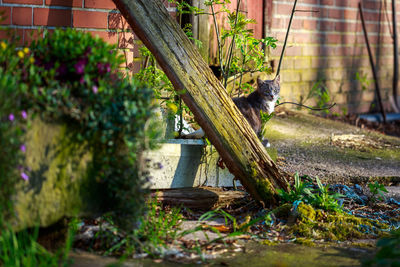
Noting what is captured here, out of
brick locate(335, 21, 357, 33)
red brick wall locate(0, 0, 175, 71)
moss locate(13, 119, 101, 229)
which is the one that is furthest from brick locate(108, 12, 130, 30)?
brick locate(335, 21, 357, 33)

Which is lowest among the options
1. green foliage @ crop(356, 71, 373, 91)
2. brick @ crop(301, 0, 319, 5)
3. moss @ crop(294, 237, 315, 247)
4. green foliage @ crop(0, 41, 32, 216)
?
moss @ crop(294, 237, 315, 247)

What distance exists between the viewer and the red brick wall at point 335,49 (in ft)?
24.1

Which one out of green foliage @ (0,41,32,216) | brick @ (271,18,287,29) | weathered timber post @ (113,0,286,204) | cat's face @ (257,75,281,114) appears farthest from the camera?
brick @ (271,18,287,29)

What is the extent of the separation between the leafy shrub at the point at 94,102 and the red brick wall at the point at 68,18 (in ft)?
3.74

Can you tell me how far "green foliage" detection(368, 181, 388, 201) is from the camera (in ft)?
13.1

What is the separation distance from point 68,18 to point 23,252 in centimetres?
A: 214

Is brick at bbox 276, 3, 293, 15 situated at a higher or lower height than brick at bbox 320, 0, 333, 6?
lower

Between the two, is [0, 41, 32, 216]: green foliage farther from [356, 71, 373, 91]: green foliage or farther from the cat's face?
[356, 71, 373, 91]: green foliage

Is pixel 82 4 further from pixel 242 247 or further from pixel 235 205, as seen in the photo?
pixel 242 247

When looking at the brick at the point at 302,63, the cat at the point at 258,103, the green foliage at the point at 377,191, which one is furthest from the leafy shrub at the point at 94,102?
the brick at the point at 302,63

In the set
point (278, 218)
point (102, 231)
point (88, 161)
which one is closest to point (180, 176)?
point (278, 218)

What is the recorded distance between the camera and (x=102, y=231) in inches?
115

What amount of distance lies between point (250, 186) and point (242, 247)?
0.62 m

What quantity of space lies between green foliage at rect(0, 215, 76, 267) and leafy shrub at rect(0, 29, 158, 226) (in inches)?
15.7
